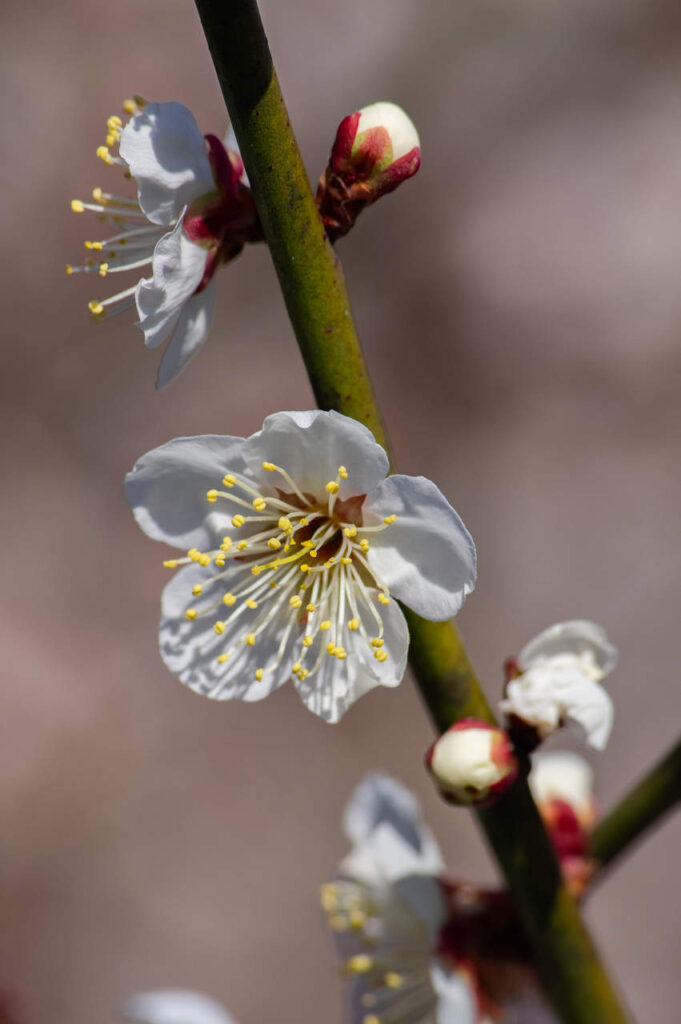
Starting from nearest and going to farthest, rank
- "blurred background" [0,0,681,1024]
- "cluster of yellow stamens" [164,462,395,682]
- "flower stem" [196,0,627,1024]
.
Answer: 1. "flower stem" [196,0,627,1024]
2. "cluster of yellow stamens" [164,462,395,682]
3. "blurred background" [0,0,681,1024]

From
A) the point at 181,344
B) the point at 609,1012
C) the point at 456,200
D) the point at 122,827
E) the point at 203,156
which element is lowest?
the point at 609,1012

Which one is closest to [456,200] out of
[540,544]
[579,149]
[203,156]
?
[579,149]

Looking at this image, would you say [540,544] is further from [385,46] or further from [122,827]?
[385,46]

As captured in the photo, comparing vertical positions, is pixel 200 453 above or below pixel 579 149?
below

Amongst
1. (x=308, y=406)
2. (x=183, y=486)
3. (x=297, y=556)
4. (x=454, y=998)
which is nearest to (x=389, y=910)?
(x=454, y=998)

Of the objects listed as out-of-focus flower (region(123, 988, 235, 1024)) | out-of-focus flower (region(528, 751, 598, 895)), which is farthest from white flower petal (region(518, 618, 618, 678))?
out-of-focus flower (region(123, 988, 235, 1024))

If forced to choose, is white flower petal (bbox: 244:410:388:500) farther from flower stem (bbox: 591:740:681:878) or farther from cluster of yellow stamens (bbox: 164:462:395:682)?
flower stem (bbox: 591:740:681:878)

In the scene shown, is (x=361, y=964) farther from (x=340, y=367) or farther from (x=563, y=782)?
(x=340, y=367)
